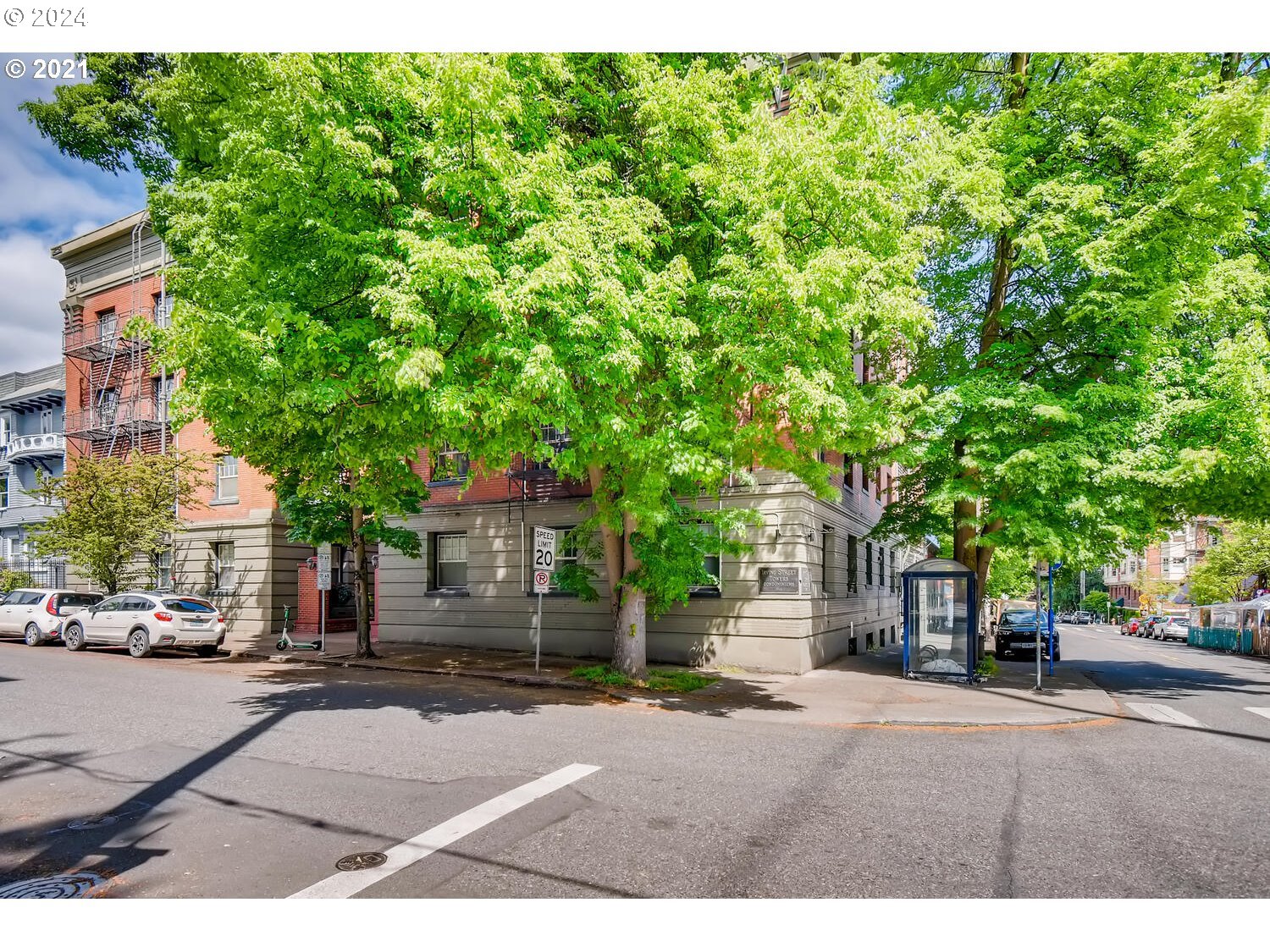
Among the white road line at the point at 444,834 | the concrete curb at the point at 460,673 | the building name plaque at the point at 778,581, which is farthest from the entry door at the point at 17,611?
the white road line at the point at 444,834

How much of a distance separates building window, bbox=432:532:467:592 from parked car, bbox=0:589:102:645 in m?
10.6

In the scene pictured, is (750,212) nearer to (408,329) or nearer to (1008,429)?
(408,329)

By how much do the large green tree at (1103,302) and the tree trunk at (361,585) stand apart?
42.5 feet

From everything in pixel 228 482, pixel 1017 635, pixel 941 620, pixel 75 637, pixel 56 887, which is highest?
pixel 228 482

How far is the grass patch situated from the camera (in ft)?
45.8

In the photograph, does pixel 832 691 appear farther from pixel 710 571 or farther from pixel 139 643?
pixel 139 643

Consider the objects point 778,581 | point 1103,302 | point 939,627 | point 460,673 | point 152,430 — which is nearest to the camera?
point 1103,302

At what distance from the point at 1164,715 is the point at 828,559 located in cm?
864

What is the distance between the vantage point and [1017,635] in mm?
24844

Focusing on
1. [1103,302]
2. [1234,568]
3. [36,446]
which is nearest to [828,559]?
[1103,302]

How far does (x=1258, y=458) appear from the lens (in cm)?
1230

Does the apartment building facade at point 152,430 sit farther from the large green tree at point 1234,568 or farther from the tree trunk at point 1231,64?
the large green tree at point 1234,568

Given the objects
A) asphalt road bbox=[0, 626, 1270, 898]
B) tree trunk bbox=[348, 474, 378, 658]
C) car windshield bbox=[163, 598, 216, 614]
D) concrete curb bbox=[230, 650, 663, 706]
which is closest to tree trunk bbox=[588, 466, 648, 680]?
concrete curb bbox=[230, 650, 663, 706]

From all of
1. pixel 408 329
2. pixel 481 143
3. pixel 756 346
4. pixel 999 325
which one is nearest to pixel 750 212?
pixel 756 346
